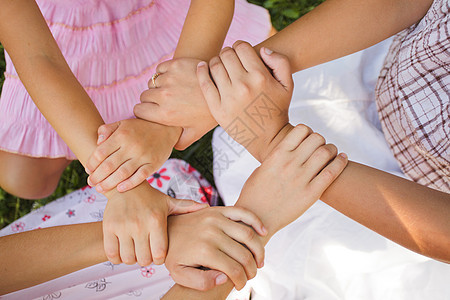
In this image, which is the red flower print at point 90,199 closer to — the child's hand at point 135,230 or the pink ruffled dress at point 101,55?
the pink ruffled dress at point 101,55

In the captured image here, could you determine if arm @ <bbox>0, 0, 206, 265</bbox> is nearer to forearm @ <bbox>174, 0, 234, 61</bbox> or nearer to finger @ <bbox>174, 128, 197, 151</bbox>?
finger @ <bbox>174, 128, 197, 151</bbox>

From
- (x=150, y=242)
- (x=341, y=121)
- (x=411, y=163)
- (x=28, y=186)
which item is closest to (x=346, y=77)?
(x=341, y=121)

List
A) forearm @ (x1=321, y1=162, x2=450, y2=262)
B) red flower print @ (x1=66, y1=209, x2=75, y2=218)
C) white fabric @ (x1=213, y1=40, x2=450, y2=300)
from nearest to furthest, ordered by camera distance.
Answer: forearm @ (x1=321, y1=162, x2=450, y2=262) < white fabric @ (x1=213, y1=40, x2=450, y2=300) < red flower print @ (x1=66, y1=209, x2=75, y2=218)

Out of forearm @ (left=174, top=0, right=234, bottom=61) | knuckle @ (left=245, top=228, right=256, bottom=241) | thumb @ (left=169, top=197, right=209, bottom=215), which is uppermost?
forearm @ (left=174, top=0, right=234, bottom=61)

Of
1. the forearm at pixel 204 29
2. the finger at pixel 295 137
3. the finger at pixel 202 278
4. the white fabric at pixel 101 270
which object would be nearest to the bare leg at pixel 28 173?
the white fabric at pixel 101 270

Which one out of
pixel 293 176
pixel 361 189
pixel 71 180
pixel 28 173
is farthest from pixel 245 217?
pixel 71 180

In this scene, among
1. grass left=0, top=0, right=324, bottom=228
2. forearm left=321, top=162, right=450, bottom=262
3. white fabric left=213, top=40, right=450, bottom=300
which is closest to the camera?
forearm left=321, top=162, right=450, bottom=262

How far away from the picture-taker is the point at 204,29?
41.3 inches

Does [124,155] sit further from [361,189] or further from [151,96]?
[361,189]

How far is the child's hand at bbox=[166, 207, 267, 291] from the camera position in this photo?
0.83 meters

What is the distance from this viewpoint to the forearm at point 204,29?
105 centimetres

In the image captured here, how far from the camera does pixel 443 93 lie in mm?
904

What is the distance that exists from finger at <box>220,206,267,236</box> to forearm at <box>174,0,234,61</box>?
0.40m

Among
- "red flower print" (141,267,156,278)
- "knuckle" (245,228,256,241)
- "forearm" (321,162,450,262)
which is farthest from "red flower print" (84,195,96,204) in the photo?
"forearm" (321,162,450,262)
